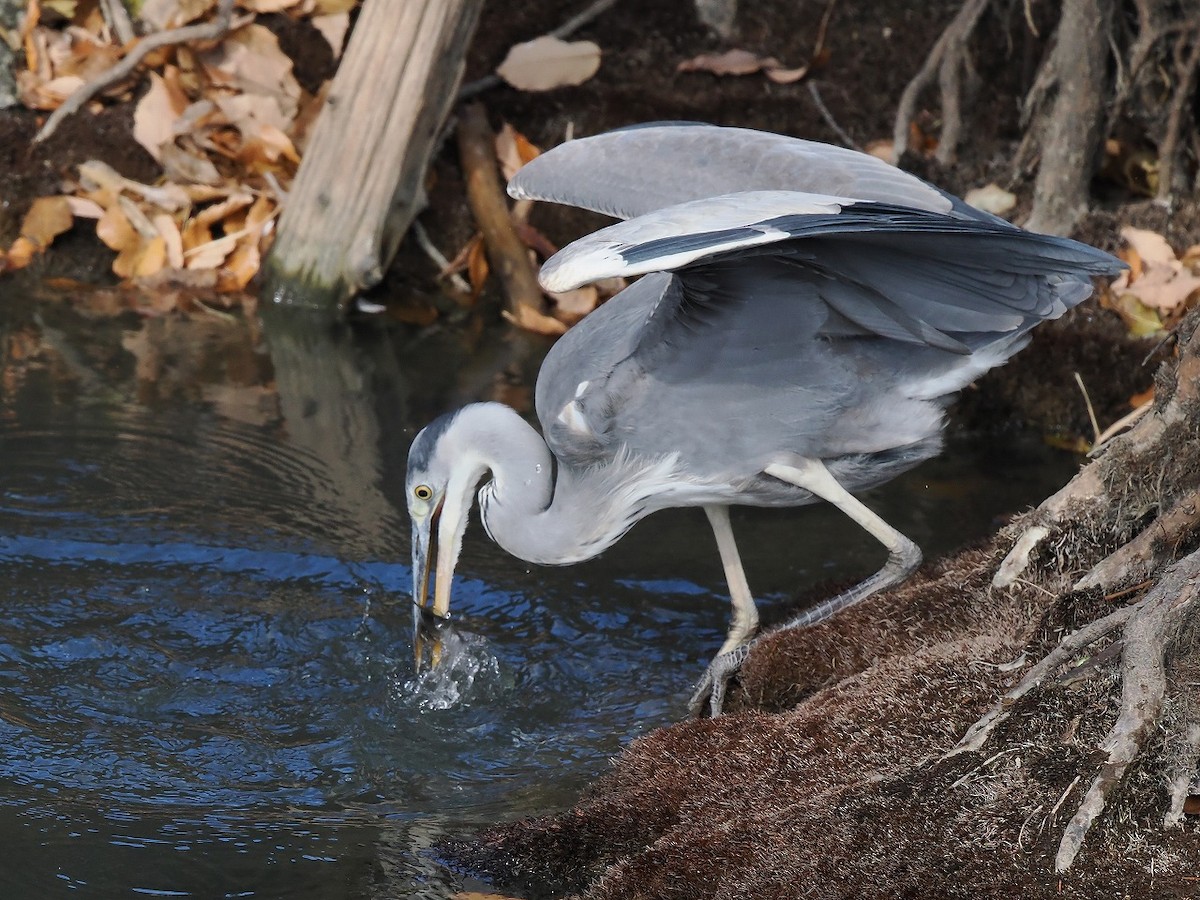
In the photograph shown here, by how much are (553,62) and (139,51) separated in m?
2.04

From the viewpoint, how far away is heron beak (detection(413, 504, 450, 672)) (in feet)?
13.9

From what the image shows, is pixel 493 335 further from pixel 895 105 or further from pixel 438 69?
pixel 895 105

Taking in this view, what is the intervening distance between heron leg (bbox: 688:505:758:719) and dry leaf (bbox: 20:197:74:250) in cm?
417

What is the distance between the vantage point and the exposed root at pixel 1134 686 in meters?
2.60

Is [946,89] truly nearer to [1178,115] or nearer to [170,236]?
[1178,115]

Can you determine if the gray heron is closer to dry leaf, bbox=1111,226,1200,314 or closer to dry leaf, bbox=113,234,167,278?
dry leaf, bbox=1111,226,1200,314

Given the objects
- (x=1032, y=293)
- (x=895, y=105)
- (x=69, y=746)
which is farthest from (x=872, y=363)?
(x=895, y=105)

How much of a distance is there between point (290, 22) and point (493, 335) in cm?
210

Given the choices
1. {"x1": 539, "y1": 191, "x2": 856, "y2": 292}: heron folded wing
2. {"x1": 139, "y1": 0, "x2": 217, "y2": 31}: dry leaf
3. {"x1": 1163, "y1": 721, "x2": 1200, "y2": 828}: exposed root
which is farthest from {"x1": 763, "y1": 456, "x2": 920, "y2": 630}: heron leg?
{"x1": 139, "y1": 0, "x2": 217, "y2": 31}: dry leaf

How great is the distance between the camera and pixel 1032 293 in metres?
3.89

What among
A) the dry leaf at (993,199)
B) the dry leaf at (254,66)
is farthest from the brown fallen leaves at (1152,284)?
the dry leaf at (254,66)

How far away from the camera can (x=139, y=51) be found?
23.6 feet

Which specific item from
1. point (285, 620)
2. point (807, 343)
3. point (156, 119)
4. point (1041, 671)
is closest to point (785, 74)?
point (156, 119)

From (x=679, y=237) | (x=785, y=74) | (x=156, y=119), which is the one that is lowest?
(x=156, y=119)
